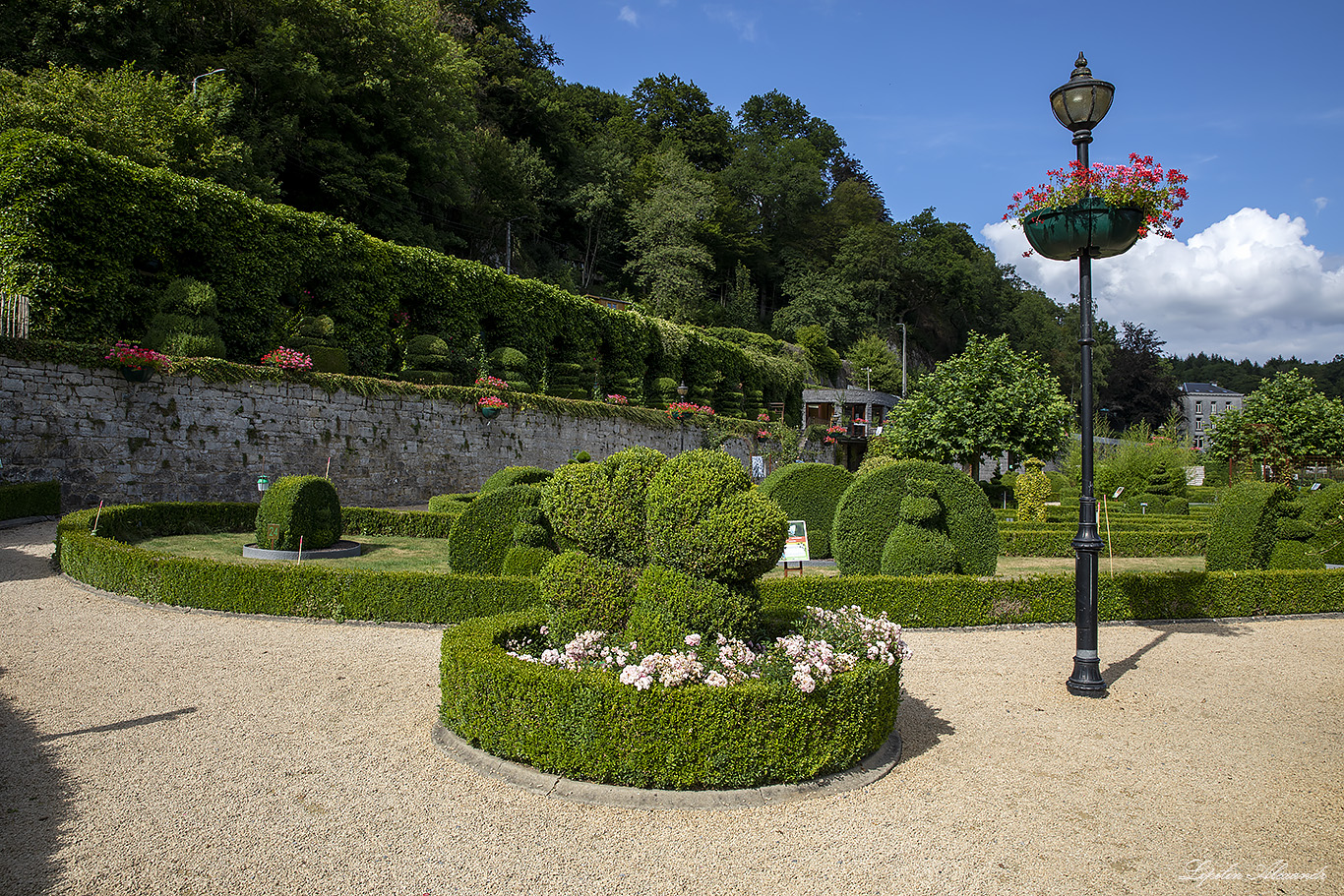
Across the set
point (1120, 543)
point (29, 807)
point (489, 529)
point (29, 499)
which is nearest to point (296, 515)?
point (489, 529)

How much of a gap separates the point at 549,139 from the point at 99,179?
2957cm

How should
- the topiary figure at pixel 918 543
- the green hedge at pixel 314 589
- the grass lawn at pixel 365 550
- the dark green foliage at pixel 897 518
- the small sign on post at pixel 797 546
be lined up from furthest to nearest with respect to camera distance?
the grass lawn at pixel 365 550, the small sign on post at pixel 797 546, the dark green foliage at pixel 897 518, the topiary figure at pixel 918 543, the green hedge at pixel 314 589

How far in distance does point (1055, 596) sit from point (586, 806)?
7.10m

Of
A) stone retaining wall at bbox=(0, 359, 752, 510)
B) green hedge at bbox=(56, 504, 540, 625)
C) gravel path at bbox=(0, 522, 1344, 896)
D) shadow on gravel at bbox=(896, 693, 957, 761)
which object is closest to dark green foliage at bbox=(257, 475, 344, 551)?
green hedge at bbox=(56, 504, 540, 625)

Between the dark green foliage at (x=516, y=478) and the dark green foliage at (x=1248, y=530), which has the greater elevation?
the dark green foliage at (x=516, y=478)

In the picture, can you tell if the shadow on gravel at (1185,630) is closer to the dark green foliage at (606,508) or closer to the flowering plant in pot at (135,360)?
the dark green foliage at (606,508)

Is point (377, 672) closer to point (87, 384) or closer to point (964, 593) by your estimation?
point (964, 593)

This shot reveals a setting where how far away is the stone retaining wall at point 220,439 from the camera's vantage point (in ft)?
41.0

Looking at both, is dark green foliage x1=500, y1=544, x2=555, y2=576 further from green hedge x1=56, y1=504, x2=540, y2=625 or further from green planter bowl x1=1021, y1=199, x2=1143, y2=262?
green planter bowl x1=1021, y1=199, x2=1143, y2=262

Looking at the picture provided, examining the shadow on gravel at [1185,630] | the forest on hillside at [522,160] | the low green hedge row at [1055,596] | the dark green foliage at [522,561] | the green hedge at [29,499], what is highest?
the forest on hillside at [522,160]

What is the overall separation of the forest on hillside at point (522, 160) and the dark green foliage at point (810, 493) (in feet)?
55.9

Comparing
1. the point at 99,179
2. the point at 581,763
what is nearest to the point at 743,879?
the point at 581,763

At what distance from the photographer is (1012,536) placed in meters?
15.0

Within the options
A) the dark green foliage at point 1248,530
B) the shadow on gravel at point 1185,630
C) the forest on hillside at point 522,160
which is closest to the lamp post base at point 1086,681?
the shadow on gravel at point 1185,630
